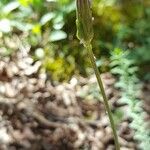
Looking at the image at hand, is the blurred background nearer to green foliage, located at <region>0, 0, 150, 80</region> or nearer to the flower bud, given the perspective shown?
green foliage, located at <region>0, 0, 150, 80</region>

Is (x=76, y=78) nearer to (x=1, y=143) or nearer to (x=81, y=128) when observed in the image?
(x=81, y=128)

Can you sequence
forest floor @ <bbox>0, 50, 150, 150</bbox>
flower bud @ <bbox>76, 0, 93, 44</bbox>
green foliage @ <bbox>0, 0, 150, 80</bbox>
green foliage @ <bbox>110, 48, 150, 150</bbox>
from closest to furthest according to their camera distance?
1. flower bud @ <bbox>76, 0, 93, 44</bbox>
2. green foliage @ <bbox>110, 48, 150, 150</bbox>
3. forest floor @ <bbox>0, 50, 150, 150</bbox>
4. green foliage @ <bbox>0, 0, 150, 80</bbox>

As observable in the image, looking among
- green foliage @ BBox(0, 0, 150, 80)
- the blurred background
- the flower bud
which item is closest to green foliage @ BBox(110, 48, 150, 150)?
the blurred background

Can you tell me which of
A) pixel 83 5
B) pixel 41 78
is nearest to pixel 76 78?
pixel 41 78

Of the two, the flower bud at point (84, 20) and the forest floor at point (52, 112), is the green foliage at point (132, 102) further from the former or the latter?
the flower bud at point (84, 20)

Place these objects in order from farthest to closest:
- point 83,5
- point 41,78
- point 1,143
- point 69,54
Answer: point 69,54, point 41,78, point 1,143, point 83,5

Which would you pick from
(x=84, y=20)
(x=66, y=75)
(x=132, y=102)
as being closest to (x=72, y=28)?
Answer: (x=66, y=75)
